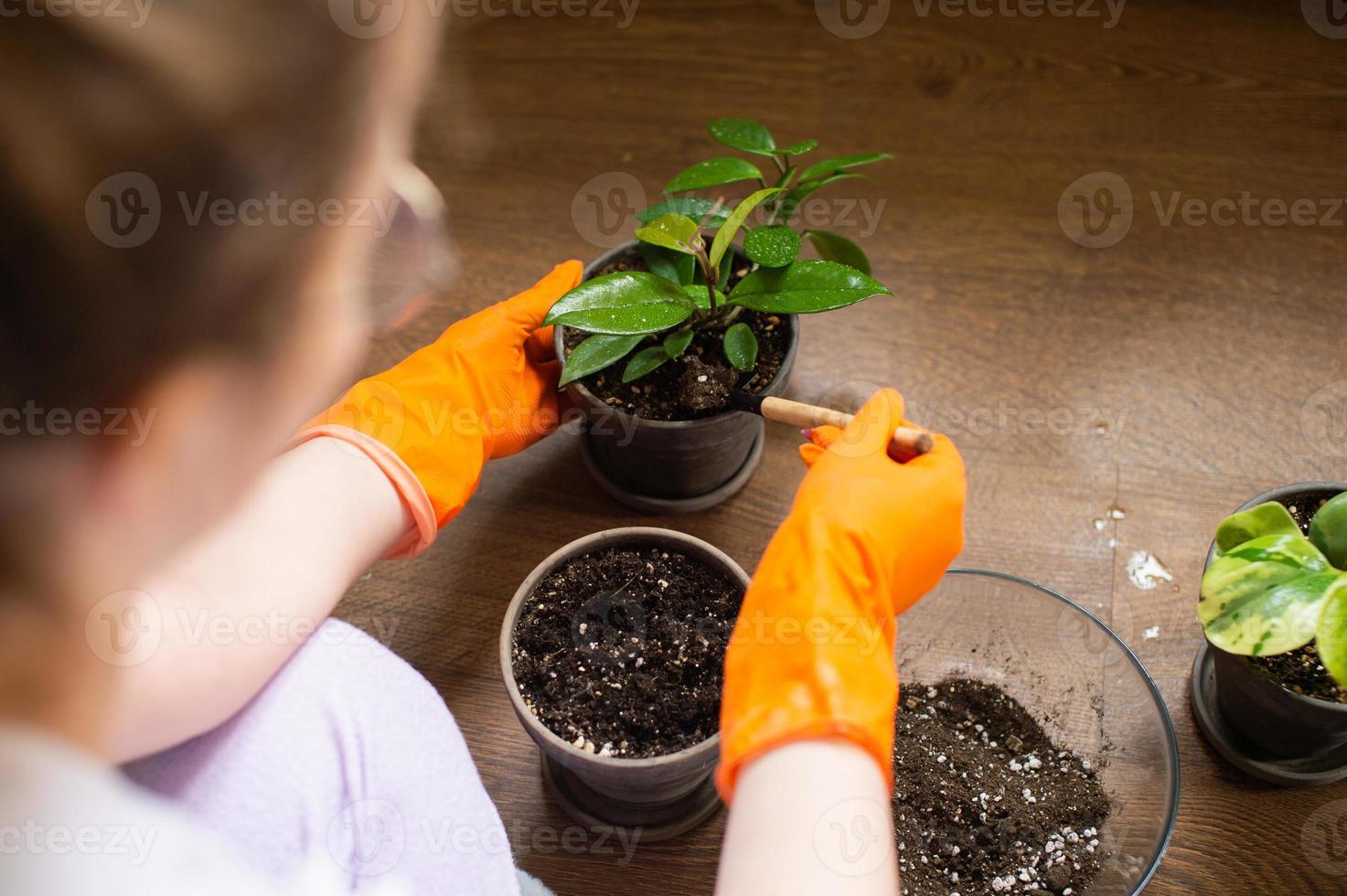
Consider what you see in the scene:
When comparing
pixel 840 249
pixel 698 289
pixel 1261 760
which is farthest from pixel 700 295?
pixel 1261 760

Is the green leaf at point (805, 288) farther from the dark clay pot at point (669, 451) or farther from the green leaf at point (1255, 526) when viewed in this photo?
the green leaf at point (1255, 526)

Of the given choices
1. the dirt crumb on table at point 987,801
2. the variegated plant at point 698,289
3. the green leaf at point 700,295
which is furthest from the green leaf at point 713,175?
the dirt crumb on table at point 987,801

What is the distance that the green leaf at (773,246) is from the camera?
0.88 meters

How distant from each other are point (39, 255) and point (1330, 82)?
1.54 metres

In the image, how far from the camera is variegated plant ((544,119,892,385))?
2.84ft

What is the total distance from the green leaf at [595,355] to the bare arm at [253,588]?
0.20 metres

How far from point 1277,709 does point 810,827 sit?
45cm

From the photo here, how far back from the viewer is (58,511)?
406 mm

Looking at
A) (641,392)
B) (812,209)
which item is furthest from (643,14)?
(641,392)

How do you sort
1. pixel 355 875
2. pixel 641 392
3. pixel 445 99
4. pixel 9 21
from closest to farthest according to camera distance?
1. pixel 9 21
2. pixel 355 875
3. pixel 641 392
4. pixel 445 99

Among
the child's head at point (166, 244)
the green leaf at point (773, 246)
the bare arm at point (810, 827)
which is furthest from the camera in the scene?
the green leaf at point (773, 246)

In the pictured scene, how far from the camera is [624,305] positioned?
872 millimetres

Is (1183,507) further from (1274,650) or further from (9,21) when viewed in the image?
(9,21)

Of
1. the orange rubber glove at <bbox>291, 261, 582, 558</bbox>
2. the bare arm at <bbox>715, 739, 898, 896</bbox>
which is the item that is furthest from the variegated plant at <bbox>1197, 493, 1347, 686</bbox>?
the orange rubber glove at <bbox>291, 261, 582, 558</bbox>
